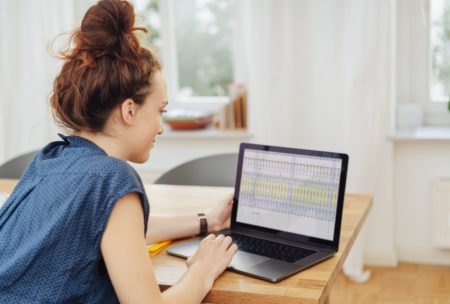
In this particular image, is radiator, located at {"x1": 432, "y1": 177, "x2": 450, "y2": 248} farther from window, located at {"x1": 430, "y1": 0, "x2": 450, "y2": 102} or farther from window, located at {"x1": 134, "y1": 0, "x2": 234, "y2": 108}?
window, located at {"x1": 134, "y1": 0, "x2": 234, "y2": 108}

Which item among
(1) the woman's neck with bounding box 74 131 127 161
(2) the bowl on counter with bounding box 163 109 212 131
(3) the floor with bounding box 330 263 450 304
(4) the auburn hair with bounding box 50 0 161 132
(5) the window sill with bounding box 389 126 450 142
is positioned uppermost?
(4) the auburn hair with bounding box 50 0 161 132

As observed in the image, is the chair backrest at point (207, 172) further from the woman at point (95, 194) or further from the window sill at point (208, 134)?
the window sill at point (208, 134)

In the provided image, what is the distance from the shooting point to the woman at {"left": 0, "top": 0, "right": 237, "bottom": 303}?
4.42 ft

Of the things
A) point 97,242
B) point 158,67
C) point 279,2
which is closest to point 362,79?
point 279,2

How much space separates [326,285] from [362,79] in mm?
2191

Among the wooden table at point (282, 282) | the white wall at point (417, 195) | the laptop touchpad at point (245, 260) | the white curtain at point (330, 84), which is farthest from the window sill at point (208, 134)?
the laptop touchpad at point (245, 260)

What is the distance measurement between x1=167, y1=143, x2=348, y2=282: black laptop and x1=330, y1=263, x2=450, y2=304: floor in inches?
63.6

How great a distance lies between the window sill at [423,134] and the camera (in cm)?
352

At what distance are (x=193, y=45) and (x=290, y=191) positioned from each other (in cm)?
258

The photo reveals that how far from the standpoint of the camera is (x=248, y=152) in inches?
71.9

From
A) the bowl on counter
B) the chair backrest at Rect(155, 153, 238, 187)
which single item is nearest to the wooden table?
the chair backrest at Rect(155, 153, 238, 187)

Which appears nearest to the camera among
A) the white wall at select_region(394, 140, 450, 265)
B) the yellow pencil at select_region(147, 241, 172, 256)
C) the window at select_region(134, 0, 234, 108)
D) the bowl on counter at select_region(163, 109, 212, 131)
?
the yellow pencil at select_region(147, 241, 172, 256)

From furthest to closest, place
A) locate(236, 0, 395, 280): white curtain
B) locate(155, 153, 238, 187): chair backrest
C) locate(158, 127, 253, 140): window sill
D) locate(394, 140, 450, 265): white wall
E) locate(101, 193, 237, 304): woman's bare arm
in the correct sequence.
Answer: locate(158, 127, 253, 140): window sill → locate(394, 140, 450, 265): white wall → locate(236, 0, 395, 280): white curtain → locate(155, 153, 238, 187): chair backrest → locate(101, 193, 237, 304): woman's bare arm

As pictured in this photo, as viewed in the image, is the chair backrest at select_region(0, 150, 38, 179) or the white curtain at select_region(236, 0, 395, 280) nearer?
the chair backrest at select_region(0, 150, 38, 179)
